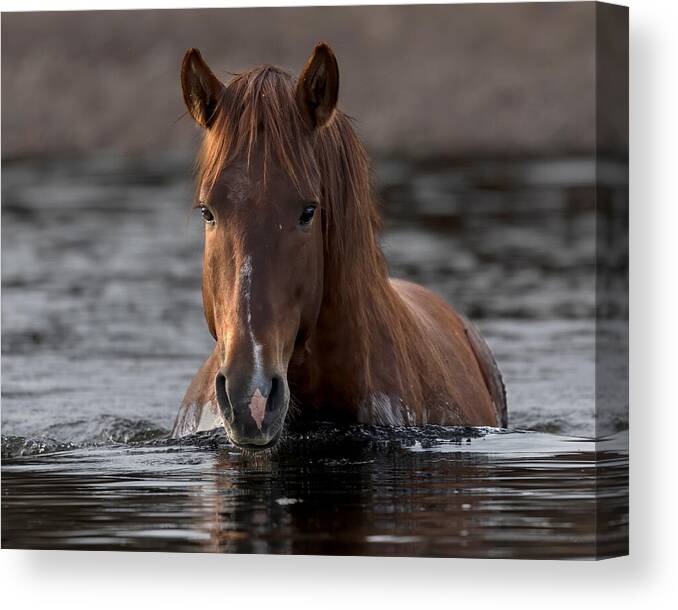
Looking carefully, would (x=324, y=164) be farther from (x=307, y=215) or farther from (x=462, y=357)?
(x=462, y=357)

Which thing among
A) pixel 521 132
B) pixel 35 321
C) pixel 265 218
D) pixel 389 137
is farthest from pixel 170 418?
Result: pixel 265 218

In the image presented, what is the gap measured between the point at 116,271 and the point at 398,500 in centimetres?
410

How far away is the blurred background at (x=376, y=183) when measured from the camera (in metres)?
4.86

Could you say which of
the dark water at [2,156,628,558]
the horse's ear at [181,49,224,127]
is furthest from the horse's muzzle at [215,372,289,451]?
the horse's ear at [181,49,224,127]

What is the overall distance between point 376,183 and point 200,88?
651 mm

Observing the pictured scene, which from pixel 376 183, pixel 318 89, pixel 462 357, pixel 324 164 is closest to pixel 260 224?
pixel 324 164

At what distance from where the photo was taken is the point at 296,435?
4.69m

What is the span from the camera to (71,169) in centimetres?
653

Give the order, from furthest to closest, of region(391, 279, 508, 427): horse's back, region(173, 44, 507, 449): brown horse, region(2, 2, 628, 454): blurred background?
region(391, 279, 508, 427): horse's back → region(2, 2, 628, 454): blurred background → region(173, 44, 507, 449): brown horse

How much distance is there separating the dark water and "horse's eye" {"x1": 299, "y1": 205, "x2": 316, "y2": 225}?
667mm

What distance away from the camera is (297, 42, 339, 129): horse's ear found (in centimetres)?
442

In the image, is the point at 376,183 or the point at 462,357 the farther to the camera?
the point at 462,357

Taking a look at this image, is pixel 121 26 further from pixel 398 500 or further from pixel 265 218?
pixel 398 500

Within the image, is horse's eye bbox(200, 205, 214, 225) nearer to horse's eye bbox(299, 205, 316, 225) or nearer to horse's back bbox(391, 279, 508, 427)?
horse's eye bbox(299, 205, 316, 225)
